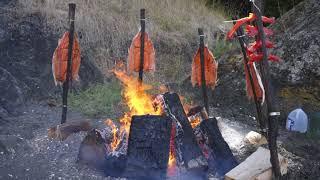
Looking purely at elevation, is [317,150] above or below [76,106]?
below

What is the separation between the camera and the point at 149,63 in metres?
6.79

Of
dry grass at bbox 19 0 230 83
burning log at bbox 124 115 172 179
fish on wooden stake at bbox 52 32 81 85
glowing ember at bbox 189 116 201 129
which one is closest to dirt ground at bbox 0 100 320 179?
burning log at bbox 124 115 172 179

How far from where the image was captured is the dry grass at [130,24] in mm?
9000

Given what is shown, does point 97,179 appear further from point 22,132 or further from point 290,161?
point 290,161

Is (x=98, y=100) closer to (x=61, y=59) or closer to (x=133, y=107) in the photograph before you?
(x=61, y=59)

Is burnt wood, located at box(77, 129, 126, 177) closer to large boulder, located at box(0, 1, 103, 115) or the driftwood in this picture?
the driftwood

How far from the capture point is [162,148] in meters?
4.92

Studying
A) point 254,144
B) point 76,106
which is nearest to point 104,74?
point 76,106

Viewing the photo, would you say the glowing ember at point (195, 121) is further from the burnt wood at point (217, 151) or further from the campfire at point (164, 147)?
the burnt wood at point (217, 151)

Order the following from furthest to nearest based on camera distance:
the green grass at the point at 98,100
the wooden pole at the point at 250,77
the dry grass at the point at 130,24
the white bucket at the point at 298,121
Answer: the dry grass at the point at 130,24 → the green grass at the point at 98,100 → the white bucket at the point at 298,121 → the wooden pole at the point at 250,77

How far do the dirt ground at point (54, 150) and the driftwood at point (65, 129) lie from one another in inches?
3.1

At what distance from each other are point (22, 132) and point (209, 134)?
249 centimetres

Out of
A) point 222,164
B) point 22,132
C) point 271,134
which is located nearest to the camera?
point 271,134

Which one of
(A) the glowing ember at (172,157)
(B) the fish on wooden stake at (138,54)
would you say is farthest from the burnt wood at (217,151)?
(B) the fish on wooden stake at (138,54)
